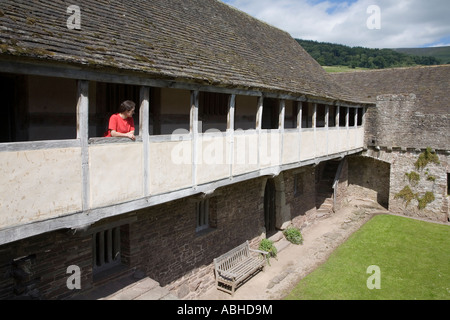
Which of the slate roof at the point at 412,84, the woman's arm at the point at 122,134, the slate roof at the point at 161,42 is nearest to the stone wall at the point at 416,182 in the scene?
the slate roof at the point at 412,84

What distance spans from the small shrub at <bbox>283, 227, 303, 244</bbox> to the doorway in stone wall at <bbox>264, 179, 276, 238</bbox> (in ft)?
1.79

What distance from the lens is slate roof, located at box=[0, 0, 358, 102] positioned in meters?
5.29

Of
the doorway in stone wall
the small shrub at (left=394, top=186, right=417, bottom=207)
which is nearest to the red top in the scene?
the doorway in stone wall

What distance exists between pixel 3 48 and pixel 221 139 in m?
4.91

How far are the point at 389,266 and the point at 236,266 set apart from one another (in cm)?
→ 565

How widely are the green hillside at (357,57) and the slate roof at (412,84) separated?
45561 millimetres

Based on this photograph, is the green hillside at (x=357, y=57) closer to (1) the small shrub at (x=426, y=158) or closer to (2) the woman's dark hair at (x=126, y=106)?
(1) the small shrub at (x=426, y=158)

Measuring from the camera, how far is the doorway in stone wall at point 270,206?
14.5m

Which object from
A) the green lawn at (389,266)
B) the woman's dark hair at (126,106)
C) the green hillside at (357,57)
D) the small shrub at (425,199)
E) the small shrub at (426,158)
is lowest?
the green lawn at (389,266)

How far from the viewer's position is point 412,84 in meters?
20.4

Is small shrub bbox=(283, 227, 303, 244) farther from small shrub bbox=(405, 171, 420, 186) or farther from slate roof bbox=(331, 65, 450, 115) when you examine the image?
slate roof bbox=(331, 65, 450, 115)

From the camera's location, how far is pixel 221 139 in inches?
330

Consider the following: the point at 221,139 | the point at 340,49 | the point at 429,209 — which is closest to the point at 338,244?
the point at 429,209

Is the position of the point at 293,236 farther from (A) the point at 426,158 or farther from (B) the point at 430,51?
(B) the point at 430,51
